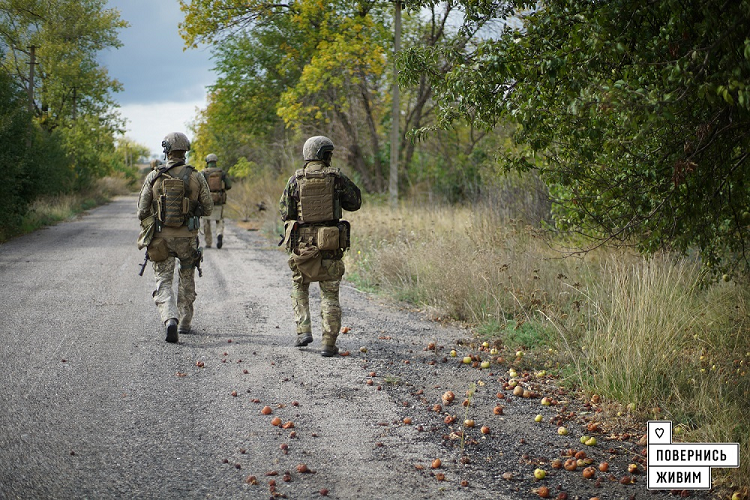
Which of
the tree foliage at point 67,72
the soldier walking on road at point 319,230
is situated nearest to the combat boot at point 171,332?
the soldier walking on road at point 319,230

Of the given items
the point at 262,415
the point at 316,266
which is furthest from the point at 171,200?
the point at 262,415

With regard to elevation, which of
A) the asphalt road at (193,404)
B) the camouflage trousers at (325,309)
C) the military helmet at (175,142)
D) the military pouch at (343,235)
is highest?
the military helmet at (175,142)

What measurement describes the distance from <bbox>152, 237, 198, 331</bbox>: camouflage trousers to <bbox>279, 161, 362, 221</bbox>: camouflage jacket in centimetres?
138

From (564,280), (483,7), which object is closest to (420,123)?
(564,280)

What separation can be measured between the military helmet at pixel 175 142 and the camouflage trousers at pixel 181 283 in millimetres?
1026

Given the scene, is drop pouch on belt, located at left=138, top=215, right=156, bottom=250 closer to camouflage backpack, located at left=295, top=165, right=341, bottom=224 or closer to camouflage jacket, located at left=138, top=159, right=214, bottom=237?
camouflage jacket, located at left=138, top=159, right=214, bottom=237

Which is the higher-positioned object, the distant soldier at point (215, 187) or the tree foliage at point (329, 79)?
the tree foliage at point (329, 79)

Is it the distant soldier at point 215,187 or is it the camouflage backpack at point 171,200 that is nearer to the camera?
the camouflage backpack at point 171,200

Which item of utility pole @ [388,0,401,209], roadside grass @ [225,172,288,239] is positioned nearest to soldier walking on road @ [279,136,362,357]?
utility pole @ [388,0,401,209]

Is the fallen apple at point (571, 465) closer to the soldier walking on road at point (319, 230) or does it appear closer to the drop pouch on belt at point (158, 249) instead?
the soldier walking on road at point (319, 230)

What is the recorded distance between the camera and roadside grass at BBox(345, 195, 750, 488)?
4777 mm

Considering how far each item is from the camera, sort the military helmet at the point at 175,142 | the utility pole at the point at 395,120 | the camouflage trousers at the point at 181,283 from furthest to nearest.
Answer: the utility pole at the point at 395,120 < the military helmet at the point at 175,142 < the camouflage trousers at the point at 181,283

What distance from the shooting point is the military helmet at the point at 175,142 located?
23.9 feet

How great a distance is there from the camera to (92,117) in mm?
42125
